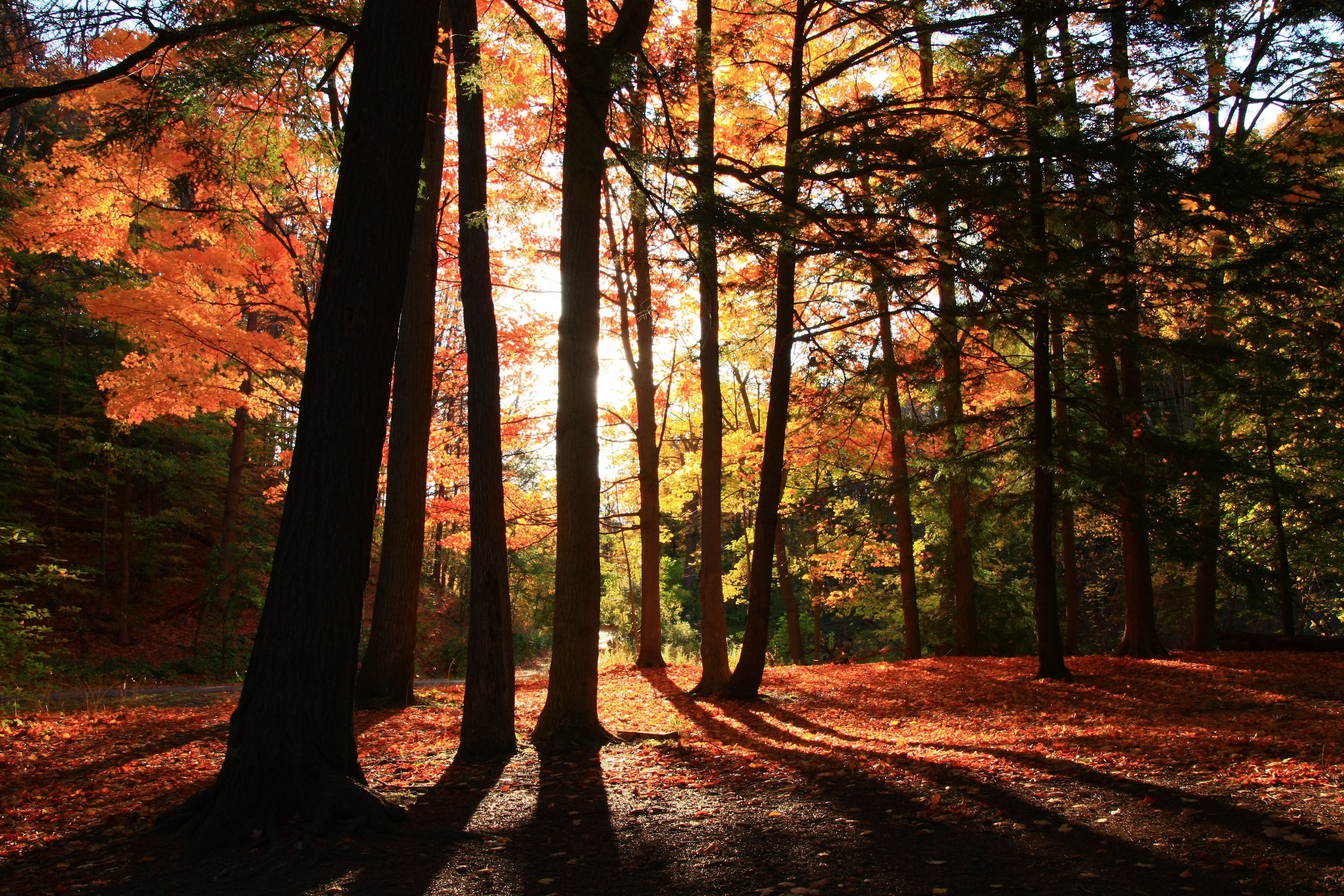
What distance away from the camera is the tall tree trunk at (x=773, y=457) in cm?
910

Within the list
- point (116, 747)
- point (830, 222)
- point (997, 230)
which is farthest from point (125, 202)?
point (997, 230)

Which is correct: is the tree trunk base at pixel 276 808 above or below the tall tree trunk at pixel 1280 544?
below

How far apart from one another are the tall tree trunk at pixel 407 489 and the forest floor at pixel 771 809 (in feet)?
3.29

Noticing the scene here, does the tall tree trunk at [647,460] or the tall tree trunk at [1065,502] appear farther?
the tall tree trunk at [647,460]

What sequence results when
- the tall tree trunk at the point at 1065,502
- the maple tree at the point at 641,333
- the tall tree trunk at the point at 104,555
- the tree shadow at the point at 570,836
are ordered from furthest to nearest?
the tall tree trunk at the point at 104,555 < the tall tree trunk at the point at 1065,502 < the maple tree at the point at 641,333 < the tree shadow at the point at 570,836

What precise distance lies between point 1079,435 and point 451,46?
Answer: 11.0 metres

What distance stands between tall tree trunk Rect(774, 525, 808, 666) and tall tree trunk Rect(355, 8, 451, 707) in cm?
1128

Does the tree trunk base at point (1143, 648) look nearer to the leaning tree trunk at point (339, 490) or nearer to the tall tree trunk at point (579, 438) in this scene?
the tall tree trunk at point (579, 438)

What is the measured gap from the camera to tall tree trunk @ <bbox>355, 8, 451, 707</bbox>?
8.99 meters

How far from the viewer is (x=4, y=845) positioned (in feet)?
13.2

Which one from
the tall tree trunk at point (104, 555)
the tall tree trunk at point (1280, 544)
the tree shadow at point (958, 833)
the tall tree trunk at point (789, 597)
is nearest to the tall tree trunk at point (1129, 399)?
the tall tree trunk at point (1280, 544)

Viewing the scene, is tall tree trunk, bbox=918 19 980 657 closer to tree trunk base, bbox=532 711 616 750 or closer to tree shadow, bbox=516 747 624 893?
tree shadow, bbox=516 747 624 893

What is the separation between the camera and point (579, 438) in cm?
669

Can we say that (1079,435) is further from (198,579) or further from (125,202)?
(198,579)
